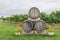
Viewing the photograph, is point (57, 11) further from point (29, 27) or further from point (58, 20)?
point (29, 27)

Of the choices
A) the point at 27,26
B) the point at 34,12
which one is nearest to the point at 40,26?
the point at 27,26

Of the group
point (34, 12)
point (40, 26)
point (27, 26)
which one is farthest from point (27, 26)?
point (34, 12)

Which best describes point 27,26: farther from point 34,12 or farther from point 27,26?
point 34,12

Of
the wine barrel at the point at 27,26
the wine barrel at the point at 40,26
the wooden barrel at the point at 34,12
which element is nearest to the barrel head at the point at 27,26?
the wine barrel at the point at 27,26

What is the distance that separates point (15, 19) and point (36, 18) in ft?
52.4

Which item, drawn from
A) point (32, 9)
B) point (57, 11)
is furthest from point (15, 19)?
point (32, 9)

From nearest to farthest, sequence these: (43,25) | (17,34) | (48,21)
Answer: (17,34), (43,25), (48,21)

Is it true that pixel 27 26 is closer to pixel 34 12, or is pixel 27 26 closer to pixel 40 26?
pixel 40 26

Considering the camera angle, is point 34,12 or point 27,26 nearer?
point 27,26

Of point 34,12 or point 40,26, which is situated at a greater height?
point 34,12

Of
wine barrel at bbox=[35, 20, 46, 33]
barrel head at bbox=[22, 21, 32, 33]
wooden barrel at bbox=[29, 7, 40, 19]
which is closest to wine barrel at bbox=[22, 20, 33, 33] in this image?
barrel head at bbox=[22, 21, 32, 33]

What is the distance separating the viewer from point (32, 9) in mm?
18188

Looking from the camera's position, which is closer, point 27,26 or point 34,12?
point 27,26

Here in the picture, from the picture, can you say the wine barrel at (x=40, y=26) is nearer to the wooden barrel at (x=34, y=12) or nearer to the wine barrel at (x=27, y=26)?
the wine barrel at (x=27, y=26)
